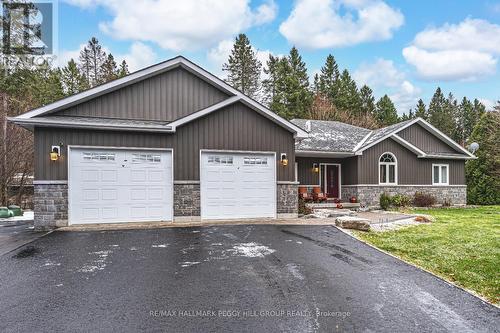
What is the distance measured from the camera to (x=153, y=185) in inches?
436

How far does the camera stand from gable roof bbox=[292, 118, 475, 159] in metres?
17.5

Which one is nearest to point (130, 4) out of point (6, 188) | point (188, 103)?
point (188, 103)

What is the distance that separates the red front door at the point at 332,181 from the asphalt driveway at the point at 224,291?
11394 mm

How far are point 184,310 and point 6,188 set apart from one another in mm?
18164

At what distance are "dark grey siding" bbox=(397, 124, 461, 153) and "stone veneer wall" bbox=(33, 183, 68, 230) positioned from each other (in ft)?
56.0

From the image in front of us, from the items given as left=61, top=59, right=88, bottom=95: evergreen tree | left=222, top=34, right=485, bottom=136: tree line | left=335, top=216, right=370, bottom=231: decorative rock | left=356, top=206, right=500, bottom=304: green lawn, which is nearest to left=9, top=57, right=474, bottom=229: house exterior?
left=335, top=216, right=370, bottom=231: decorative rock

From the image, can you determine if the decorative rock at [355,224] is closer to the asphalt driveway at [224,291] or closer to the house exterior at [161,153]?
the asphalt driveway at [224,291]

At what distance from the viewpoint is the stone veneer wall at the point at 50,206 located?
32.9 ft

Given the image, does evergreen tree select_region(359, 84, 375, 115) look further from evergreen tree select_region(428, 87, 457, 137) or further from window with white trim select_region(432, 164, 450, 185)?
window with white trim select_region(432, 164, 450, 185)

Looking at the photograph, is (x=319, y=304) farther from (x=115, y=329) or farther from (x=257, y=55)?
(x=257, y=55)

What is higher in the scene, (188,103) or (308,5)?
(308,5)

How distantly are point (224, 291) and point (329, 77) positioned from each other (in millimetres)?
40585

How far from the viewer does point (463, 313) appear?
3.98 metres

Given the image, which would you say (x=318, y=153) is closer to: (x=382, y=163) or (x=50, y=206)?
(x=382, y=163)
